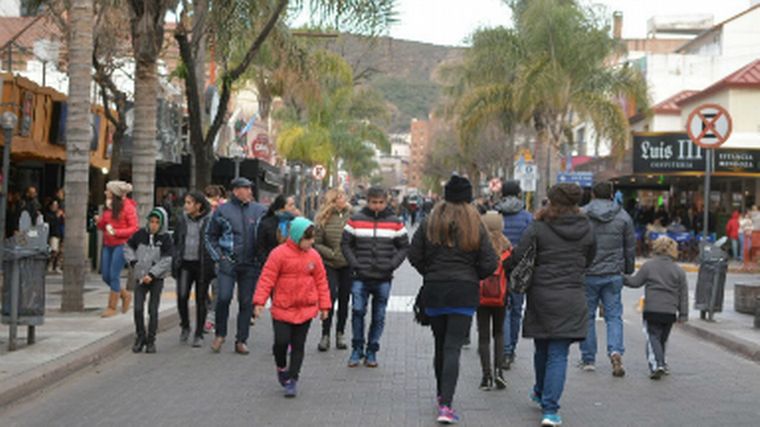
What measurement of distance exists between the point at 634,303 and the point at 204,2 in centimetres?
919

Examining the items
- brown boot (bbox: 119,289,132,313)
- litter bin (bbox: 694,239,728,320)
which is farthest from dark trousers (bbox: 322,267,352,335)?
litter bin (bbox: 694,239,728,320)

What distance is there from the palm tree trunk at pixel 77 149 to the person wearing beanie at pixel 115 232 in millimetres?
332

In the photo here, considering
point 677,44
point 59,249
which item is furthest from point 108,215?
point 677,44

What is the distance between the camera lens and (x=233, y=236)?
37.7 feet

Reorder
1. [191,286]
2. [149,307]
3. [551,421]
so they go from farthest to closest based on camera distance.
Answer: [191,286], [149,307], [551,421]

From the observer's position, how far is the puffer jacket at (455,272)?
7797mm

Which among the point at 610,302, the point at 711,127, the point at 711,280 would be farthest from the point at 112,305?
the point at 711,127

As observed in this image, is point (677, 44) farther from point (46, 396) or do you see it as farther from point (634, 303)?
point (46, 396)

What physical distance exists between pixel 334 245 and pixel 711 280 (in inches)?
260

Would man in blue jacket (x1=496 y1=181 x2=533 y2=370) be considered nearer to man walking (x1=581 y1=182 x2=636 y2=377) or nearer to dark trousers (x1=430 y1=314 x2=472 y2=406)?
man walking (x1=581 y1=182 x2=636 y2=377)

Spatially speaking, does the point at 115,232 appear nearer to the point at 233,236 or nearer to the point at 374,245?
the point at 233,236

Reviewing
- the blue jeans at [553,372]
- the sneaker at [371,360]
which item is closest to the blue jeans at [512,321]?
the sneaker at [371,360]

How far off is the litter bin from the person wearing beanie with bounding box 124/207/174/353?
25.9 feet

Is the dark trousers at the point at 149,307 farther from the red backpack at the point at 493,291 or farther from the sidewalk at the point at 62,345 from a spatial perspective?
the red backpack at the point at 493,291
